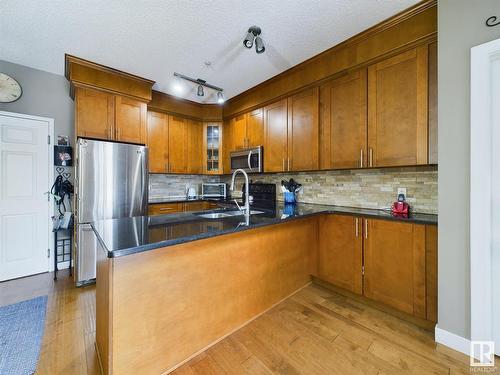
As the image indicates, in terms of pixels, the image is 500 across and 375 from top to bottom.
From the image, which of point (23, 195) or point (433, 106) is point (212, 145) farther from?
point (433, 106)

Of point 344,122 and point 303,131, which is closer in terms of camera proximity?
point 344,122

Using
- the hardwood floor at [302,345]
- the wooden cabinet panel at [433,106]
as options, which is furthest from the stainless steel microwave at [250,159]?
the wooden cabinet panel at [433,106]

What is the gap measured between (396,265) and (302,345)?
1.07 metres

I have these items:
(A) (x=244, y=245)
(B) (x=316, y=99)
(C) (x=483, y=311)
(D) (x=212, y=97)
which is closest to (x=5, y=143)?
(D) (x=212, y=97)

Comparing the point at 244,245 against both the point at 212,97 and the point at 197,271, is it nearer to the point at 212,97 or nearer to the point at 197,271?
the point at 197,271

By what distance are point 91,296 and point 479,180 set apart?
3606mm

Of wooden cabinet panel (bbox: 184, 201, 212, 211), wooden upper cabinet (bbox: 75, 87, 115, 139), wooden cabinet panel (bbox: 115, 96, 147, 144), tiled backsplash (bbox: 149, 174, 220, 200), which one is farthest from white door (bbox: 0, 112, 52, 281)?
wooden cabinet panel (bbox: 184, 201, 212, 211)

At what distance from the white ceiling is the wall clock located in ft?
0.81

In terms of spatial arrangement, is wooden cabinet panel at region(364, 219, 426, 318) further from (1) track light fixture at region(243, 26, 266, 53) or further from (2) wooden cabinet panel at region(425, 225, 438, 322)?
Result: (1) track light fixture at region(243, 26, 266, 53)

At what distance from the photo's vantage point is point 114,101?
9.81ft

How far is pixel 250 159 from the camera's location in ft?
11.6

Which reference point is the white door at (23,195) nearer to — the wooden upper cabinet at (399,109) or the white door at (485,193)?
the wooden upper cabinet at (399,109)

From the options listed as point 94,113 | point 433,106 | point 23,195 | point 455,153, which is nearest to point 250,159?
point 94,113

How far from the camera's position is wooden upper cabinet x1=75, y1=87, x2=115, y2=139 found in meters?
2.76
